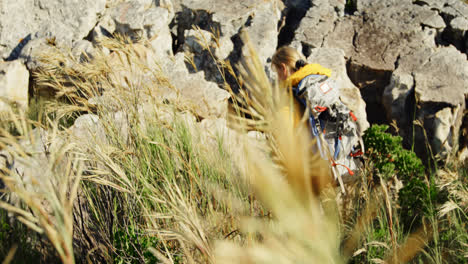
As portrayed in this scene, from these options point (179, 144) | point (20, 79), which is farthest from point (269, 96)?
point (20, 79)

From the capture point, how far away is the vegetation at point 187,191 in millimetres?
411

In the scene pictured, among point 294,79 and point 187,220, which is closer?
point 187,220

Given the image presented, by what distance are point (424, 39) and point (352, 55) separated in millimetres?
1048

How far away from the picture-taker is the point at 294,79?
9.23ft

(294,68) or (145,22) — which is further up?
(145,22)

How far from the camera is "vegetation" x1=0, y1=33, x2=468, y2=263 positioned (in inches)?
16.2

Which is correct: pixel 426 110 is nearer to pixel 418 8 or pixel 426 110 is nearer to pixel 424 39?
pixel 424 39

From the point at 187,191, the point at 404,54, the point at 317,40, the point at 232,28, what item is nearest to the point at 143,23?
the point at 232,28

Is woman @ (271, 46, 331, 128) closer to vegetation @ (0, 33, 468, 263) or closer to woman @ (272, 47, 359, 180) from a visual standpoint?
woman @ (272, 47, 359, 180)

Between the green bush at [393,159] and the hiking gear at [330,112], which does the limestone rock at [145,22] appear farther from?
the green bush at [393,159]

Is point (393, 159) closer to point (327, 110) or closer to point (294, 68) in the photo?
point (327, 110)

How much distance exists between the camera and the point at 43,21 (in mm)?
5531

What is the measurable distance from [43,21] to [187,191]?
5.58 m

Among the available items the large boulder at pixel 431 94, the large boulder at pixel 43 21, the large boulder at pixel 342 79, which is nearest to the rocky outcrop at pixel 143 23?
the large boulder at pixel 43 21
